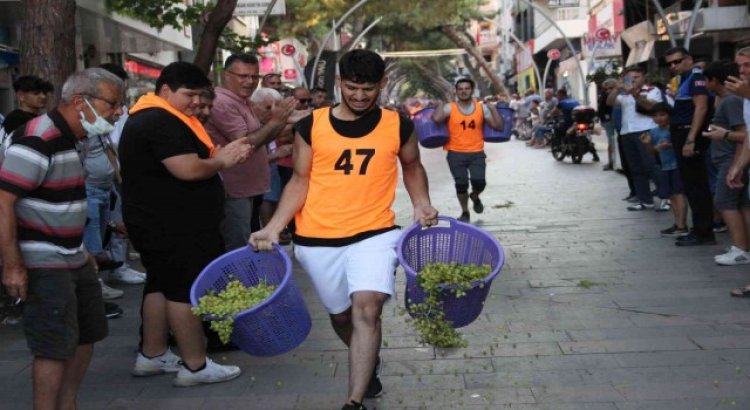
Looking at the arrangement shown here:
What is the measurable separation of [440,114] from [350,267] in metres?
7.30

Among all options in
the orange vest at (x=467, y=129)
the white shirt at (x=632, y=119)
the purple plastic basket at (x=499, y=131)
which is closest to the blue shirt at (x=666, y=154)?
the white shirt at (x=632, y=119)

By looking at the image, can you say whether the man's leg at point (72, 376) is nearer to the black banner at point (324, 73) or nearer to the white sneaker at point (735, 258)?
the white sneaker at point (735, 258)

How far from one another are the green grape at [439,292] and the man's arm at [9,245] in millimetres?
1740

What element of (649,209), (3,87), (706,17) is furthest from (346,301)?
(706,17)

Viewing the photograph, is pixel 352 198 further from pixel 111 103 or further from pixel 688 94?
pixel 688 94

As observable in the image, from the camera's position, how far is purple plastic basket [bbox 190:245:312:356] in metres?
4.57

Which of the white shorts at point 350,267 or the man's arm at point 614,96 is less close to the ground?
the man's arm at point 614,96

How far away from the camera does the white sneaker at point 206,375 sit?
5.54 metres

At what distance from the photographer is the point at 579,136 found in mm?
22844

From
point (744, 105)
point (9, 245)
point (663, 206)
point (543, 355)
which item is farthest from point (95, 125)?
point (663, 206)

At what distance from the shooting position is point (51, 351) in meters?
4.18

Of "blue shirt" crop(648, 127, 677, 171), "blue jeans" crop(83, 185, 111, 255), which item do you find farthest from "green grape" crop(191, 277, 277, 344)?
"blue shirt" crop(648, 127, 677, 171)

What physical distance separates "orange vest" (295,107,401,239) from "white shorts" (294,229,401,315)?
69 mm

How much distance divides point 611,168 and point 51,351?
56.5 feet
